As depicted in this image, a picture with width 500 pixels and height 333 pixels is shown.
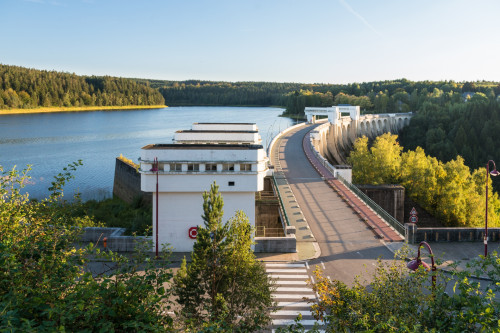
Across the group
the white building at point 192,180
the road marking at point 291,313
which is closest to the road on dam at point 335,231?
the road marking at point 291,313

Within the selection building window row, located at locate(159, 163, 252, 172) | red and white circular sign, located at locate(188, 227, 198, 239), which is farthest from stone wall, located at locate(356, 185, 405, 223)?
red and white circular sign, located at locate(188, 227, 198, 239)

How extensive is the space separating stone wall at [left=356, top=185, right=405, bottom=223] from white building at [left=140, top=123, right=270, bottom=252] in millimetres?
19618

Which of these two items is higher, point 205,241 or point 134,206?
point 205,241

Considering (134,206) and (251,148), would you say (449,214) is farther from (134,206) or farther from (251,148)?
(134,206)

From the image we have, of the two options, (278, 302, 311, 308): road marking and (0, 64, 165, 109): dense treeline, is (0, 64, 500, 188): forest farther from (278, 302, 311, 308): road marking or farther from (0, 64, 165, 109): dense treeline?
(278, 302, 311, 308): road marking

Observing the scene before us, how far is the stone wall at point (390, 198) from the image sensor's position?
3947cm

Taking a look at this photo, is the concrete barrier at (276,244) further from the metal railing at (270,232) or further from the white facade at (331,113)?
the white facade at (331,113)

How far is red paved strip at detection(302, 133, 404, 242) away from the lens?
2449 cm

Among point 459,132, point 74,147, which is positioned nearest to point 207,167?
point 74,147

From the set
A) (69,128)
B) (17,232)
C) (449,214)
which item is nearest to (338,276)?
(17,232)

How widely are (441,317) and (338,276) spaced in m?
11.5

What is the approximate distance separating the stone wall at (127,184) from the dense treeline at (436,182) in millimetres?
22694

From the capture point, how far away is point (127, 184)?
45406 millimetres

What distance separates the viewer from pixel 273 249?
73.7 feet
